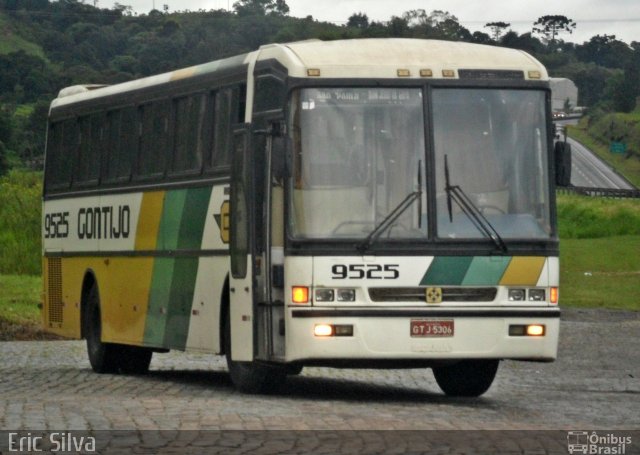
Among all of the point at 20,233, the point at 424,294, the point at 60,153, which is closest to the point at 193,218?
the point at 424,294

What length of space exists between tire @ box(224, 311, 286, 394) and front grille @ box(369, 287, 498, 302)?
1476 millimetres

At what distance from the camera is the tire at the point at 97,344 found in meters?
21.4

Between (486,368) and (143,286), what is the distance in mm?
4620

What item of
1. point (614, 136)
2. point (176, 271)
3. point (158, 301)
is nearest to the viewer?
point (176, 271)

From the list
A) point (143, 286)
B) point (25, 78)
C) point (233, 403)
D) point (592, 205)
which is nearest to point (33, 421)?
point (233, 403)

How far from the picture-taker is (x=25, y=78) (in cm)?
14488

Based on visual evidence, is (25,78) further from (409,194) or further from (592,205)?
(409,194)

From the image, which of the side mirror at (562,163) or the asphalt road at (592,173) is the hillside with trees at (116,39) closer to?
the asphalt road at (592,173)

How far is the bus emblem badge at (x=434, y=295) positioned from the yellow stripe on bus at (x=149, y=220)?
15.4 feet

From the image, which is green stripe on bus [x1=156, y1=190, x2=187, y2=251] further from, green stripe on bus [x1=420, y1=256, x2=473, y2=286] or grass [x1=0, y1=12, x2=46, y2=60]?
grass [x1=0, y1=12, x2=46, y2=60]

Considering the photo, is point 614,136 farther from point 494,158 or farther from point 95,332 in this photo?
point 494,158

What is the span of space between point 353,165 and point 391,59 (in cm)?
117

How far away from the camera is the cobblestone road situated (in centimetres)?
1266

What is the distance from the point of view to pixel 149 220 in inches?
771
